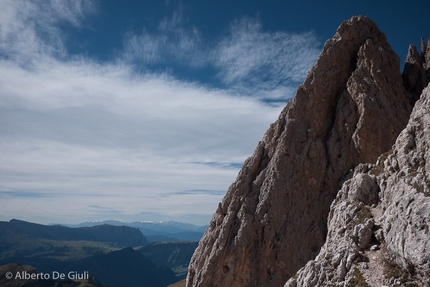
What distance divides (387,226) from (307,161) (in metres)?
29.7

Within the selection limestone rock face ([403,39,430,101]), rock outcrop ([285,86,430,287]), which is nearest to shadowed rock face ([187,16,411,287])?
limestone rock face ([403,39,430,101])

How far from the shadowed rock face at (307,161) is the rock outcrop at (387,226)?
16941mm

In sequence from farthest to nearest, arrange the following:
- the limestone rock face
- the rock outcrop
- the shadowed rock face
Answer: the limestone rock face → the shadowed rock face → the rock outcrop

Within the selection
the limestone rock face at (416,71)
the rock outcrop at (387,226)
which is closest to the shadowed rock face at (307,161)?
the limestone rock face at (416,71)

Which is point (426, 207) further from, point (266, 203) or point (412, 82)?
point (412, 82)

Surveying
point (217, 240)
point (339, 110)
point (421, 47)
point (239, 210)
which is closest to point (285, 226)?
point (239, 210)

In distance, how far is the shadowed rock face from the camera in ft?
177

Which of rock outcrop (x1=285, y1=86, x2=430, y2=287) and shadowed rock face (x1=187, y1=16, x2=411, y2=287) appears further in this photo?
shadowed rock face (x1=187, y1=16, x2=411, y2=287)

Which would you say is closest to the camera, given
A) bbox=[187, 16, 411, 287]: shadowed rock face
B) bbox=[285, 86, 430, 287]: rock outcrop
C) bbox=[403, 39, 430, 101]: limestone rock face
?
bbox=[285, 86, 430, 287]: rock outcrop

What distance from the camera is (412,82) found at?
6272 centimetres

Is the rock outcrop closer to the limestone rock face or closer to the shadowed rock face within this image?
the shadowed rock face

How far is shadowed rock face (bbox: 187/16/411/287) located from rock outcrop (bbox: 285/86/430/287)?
1694 centimetres

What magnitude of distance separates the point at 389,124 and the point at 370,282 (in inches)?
1374

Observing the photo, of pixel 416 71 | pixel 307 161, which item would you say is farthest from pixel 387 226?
pixel 416 71
